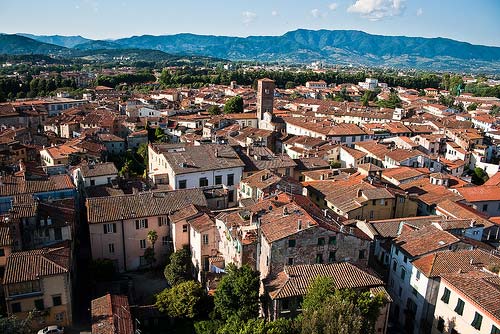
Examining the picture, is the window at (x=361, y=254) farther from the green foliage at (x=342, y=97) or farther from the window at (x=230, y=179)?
the green foliage at (x=342, y=97)

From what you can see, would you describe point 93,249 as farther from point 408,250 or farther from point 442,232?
point 442,232

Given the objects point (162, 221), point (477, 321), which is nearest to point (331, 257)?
point (477, 321)

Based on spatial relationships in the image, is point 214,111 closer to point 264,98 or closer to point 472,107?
point 264,98

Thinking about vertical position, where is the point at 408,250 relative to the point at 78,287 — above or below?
above

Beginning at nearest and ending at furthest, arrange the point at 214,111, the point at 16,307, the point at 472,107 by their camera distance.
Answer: the point at 16,307, the point at 214,111, the point at 472,107

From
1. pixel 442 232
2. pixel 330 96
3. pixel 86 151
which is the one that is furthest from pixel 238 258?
pixel 330 96
